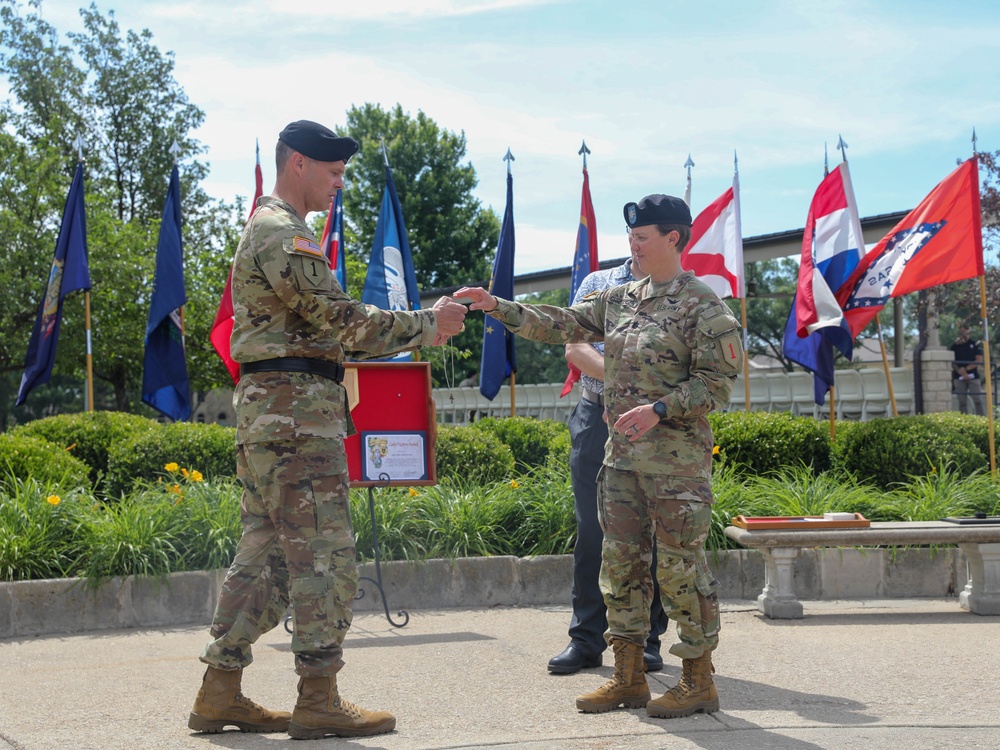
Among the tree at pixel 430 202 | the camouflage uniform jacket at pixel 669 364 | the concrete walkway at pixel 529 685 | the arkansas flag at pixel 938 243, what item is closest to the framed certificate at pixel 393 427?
the concrete walkway at pixel 529 685

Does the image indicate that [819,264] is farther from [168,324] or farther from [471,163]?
[471,163]

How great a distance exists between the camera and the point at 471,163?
144 feet

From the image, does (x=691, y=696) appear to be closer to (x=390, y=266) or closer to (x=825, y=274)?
(x=825, y=274)

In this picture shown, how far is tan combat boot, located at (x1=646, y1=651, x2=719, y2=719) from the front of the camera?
14.3 feet

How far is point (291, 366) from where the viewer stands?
4164 millimetres

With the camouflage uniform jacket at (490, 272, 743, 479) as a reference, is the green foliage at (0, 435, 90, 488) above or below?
below

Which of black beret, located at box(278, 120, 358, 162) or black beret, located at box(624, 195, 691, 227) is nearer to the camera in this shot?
black beret, located at box(278, 120, 358, 162)

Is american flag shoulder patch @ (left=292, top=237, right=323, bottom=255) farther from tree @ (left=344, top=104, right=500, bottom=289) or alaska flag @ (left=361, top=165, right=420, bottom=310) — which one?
tree @ (left=344, top=104, right=500, bottom=289)

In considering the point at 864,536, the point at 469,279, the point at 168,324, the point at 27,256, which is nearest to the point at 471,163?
the point at 469,279

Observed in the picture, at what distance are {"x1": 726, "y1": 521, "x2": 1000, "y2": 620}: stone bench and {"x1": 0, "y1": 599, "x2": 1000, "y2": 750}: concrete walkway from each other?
0.16 metres

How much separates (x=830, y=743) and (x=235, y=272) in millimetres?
2788

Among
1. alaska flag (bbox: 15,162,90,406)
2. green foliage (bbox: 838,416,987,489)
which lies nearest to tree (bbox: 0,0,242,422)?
alaska flag (bbox: 15,162,90,406)

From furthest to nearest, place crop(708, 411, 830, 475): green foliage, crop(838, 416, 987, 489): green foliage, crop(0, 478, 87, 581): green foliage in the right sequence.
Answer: crop(708, 411, 830, 475): green foliage
crop(838, 416, 987, 489): green foliage
crop(0, 478, 87, 581): green foliage

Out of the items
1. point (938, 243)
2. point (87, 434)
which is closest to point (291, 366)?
point (938, 243)
